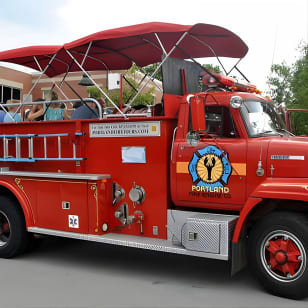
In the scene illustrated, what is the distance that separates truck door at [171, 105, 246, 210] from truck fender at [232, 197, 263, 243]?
0.77 feet

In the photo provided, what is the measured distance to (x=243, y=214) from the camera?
4.75 meters

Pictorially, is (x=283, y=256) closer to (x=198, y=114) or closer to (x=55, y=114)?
(x=198, y=114)

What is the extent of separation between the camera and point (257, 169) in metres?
4.89

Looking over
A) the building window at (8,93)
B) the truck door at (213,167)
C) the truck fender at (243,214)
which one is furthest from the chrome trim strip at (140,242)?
the building window at (8,93)

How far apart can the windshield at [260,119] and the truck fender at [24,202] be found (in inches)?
141

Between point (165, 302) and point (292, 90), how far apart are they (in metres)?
16.5

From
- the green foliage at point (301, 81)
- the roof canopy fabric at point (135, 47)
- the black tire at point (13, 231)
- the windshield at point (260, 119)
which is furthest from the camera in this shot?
the green foliage at point (301, 81)

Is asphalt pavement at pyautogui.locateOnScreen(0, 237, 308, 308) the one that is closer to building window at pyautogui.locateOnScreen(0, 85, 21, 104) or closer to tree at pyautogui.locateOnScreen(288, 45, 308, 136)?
tree at pyautogui.locateOnScreen(288, 45, 308, 136)

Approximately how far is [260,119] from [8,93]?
23438 millimetres

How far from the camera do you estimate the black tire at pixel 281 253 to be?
4.58m

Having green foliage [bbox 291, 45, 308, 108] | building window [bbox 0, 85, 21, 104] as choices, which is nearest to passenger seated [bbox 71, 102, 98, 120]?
green foliage [bbox 291, 45, 308, 108]

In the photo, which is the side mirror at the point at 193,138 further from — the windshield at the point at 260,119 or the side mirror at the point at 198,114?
the windshield at the point at 260,119

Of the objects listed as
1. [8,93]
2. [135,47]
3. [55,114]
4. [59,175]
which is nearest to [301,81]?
[135,47]

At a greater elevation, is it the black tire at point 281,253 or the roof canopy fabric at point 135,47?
the roof canopy fabric at point 135,47
